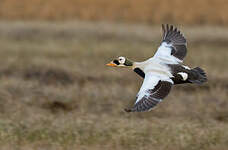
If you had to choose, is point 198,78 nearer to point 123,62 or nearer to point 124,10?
point 123,62

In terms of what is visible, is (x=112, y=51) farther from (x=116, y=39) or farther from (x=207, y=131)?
(x=207, y=131)

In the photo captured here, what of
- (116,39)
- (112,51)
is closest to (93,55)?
(112,51)

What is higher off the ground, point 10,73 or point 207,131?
point 207,131

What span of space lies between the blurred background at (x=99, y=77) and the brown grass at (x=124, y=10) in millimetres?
25

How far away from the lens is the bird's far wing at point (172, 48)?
256 inches

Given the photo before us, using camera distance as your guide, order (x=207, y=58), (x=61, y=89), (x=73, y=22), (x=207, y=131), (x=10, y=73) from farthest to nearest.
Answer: (x=73, y=22) → (x=207, y=58) → (x=10, y=73) → (x=61, y=89) → (x=207, y=131)

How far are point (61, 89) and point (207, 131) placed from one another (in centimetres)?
286

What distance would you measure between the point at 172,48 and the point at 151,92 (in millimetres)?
1180

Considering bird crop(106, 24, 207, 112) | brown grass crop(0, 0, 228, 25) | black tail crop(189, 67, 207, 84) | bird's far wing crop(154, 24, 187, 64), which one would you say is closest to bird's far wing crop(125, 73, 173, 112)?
bird crop(106, 24, 207, 112)

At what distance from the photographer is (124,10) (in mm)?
16531

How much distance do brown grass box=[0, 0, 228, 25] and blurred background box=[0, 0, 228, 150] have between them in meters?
0.03

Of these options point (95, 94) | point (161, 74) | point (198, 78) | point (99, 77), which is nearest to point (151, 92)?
point (161, 74)

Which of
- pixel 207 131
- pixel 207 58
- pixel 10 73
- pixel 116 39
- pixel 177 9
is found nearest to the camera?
pixel 207 131

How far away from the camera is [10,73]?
1016 cm
